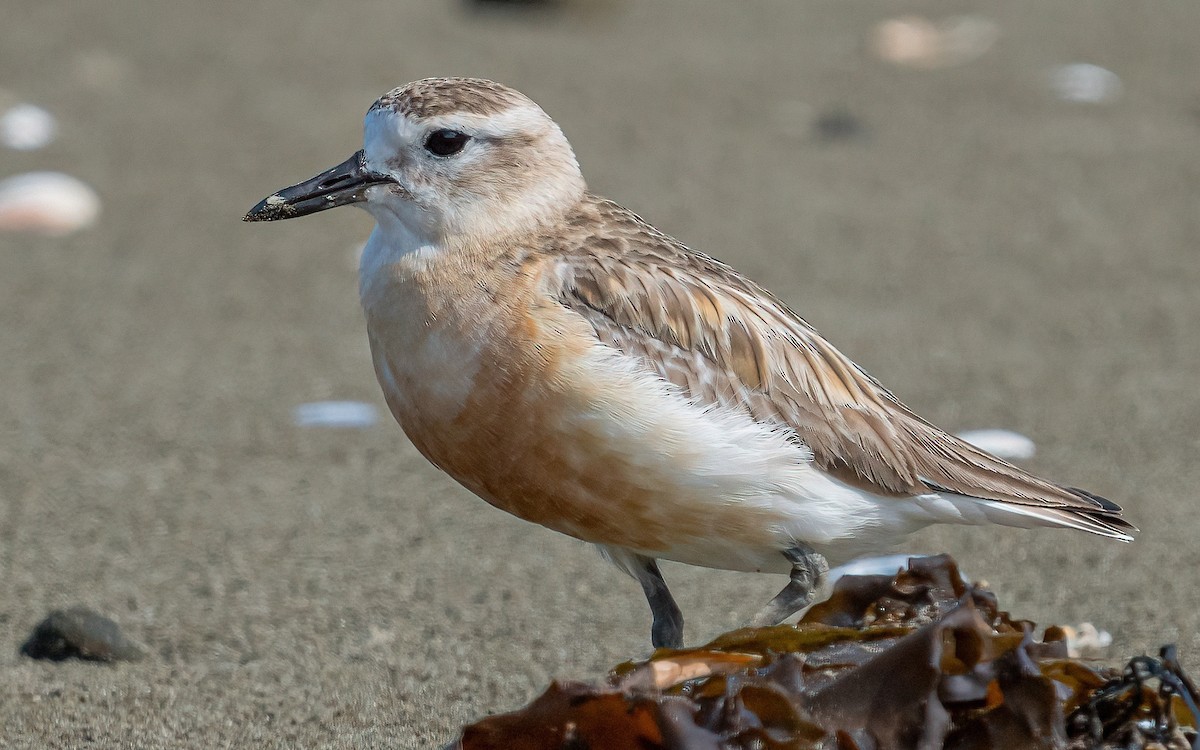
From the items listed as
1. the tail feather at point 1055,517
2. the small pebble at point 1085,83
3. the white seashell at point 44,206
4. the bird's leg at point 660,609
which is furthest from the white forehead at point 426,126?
the small pebble at point 1085,83

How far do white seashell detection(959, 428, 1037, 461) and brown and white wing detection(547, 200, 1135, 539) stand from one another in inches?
62.4

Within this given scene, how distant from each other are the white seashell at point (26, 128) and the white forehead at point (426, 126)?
4.90m

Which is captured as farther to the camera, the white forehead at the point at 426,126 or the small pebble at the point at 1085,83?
the small pebble at the point at 1085,83

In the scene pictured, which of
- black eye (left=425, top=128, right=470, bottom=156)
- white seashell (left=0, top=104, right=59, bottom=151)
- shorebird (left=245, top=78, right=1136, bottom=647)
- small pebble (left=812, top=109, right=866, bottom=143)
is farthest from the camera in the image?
small pebble (left=812, top=109, right=866, bottom=143)

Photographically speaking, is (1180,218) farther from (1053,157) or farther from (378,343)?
(378,343)

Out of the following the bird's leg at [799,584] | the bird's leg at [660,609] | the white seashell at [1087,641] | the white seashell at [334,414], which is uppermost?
the bird's leg at [799,584]

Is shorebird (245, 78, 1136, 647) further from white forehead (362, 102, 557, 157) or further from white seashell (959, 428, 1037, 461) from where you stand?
white seashell (959, 428, 1037, 461)

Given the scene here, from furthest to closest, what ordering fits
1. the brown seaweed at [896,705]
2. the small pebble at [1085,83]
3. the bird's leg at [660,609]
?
the small pebble at [1085,83] → the bird's leg at [660,609] → the brown seaweed at [896,705]

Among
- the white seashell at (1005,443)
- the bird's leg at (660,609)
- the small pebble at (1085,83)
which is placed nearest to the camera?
the bird's leg at (660,609)

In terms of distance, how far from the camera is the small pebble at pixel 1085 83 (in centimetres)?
935

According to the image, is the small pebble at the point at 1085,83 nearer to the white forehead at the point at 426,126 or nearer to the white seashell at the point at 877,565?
the white seashell at the point at 877,565

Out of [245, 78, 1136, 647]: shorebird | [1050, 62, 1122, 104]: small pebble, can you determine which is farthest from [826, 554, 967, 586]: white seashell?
[1050, 62, 1122, 104]: small pebble

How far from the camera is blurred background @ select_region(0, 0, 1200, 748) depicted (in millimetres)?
4258

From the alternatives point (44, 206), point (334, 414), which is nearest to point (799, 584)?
point (334, 414)
